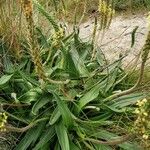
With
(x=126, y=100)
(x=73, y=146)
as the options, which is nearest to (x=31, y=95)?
(x=73, y=146)

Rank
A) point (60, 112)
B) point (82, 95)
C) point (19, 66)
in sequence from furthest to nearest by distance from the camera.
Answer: point (19, 66) < point (82, 95) < point (60, 112)

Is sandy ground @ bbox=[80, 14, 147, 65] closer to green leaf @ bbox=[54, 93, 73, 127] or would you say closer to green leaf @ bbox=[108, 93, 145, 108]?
green leaf @ bbox=[108, 93, 145, 108]

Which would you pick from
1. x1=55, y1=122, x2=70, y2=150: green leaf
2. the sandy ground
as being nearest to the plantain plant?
x1=55, y1=122, x2=70, y2=150: green leaf

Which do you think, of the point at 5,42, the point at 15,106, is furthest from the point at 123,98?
the point at 5,42

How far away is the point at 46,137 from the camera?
11.8ft

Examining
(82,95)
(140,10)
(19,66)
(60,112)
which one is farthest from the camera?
(140,10)

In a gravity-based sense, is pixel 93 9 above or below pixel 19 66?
below

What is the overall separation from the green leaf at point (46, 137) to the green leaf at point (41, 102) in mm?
163

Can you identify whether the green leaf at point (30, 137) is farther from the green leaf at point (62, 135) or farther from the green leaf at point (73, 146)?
the green leaf at point (73, 146)

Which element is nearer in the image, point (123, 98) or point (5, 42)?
point (123, 98)

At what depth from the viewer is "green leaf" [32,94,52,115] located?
3.69 m

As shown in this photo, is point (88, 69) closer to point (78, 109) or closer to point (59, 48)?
point (59, 48)

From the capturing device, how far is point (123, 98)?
12.8 feet

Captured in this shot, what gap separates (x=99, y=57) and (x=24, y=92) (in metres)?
0.84
